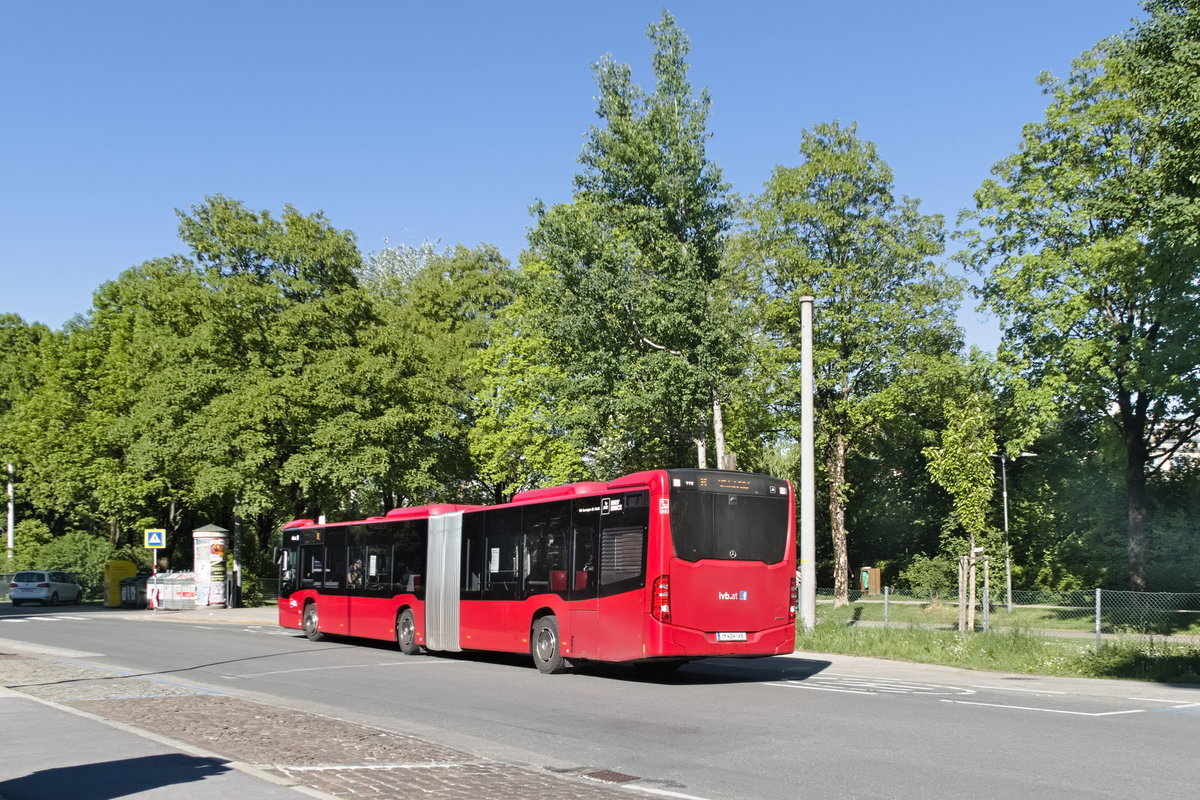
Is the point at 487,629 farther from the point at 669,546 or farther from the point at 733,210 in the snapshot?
the point at 733,210

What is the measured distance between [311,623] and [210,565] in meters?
18.1

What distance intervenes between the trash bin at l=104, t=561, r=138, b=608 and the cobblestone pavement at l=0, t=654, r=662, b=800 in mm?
35888

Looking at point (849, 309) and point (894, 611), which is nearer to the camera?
point (894, 611)

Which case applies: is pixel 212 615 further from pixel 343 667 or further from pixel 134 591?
pixel 343 667

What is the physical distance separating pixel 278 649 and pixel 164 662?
364cm

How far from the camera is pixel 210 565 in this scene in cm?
4366

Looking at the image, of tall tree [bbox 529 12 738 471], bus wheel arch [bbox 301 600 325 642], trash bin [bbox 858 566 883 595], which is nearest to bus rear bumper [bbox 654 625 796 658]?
bus wheel arch [bbox 301 600 325 642]

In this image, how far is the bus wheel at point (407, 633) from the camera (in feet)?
74.8

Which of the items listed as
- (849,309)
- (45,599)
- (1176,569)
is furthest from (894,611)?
(45,599)

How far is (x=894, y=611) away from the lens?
3625 centimetres

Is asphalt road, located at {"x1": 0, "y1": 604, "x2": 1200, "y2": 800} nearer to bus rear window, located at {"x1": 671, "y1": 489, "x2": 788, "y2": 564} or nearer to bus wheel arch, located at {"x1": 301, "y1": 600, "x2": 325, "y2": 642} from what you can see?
bus rear window, located at {"x1": 671, "y1": 489, "x2": 788, "y2": 564}


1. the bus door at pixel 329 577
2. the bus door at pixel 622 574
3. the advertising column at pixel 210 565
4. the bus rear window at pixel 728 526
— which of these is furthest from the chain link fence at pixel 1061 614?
the advertising column at pixel 210 565

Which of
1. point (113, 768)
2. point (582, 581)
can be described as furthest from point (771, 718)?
point (113, 768)

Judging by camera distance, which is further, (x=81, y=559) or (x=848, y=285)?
(x=81, y=559)
